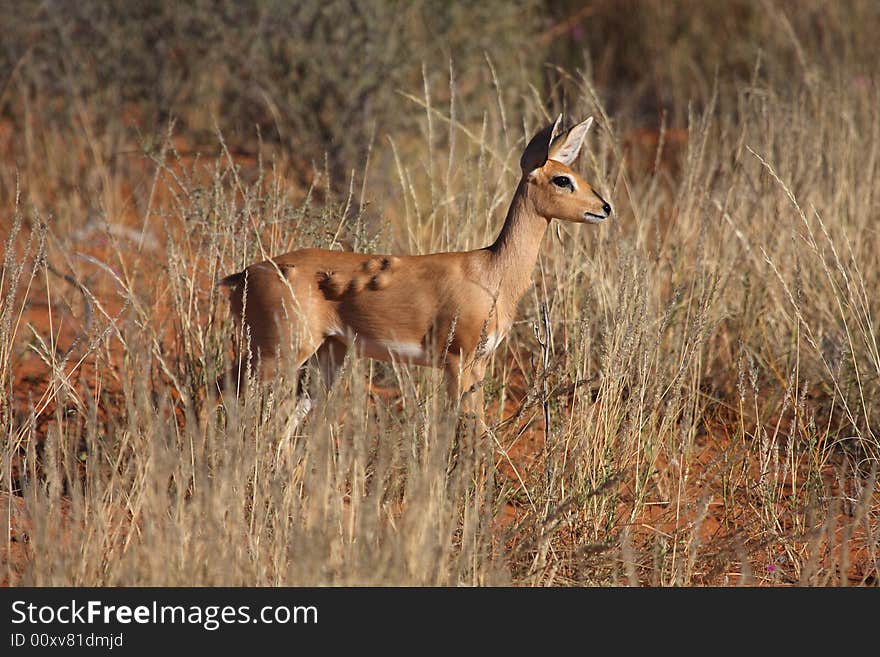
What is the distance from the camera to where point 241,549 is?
133 inches

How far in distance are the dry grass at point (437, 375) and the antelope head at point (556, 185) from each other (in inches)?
15.7

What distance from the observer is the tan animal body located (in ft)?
13.7

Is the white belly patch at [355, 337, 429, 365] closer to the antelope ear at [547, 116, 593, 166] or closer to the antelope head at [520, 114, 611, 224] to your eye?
the antelope head at [520, 114, 611, 224]

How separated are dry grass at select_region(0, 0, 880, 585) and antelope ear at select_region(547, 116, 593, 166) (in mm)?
567

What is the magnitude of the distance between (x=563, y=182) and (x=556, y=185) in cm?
3

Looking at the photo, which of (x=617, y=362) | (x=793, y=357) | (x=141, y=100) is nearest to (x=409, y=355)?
(x=617, y=362)

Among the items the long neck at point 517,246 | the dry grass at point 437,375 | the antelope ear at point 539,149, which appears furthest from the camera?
the long neck at point 517,246

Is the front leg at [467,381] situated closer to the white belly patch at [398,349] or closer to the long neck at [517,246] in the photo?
the white belly patch at [398,349]

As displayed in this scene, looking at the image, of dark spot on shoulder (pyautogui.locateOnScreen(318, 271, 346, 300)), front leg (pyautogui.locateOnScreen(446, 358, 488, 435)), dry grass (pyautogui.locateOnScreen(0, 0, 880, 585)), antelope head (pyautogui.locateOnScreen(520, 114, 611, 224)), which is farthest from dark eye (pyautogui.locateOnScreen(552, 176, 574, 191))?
dark spot on shoulder (pyautogui.locateOnScreen(318, 271, 346, 300))

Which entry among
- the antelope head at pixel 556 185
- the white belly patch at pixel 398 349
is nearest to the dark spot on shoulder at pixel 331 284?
the white belly patch at pixel 398 349

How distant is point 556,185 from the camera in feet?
13.6

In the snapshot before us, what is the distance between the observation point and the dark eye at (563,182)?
4137 millimetres
